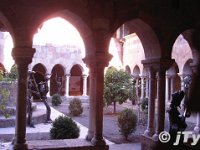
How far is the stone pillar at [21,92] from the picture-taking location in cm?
516

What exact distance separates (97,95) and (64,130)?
2778mm

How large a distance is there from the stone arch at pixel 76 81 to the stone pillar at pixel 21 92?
927 inches

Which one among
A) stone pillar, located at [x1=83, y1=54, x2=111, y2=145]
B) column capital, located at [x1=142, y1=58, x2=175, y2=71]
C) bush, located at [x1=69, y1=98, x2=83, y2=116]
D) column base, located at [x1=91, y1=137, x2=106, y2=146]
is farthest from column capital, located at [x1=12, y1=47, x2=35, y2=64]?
bush, located at [x1=69, y1=98, x2=83, y2=116]

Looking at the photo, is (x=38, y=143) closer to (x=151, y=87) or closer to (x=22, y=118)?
(x=22, y=118)

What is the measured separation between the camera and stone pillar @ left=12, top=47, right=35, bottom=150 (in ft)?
16.9

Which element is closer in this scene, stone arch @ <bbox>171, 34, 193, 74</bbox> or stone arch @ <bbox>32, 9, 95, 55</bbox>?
stone arch @ <bbox>32, 9, 95, 55</bbox>

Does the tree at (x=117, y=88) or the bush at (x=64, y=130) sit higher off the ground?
the tree at (x=117, y=88)

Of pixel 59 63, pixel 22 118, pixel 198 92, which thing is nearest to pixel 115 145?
pixel 22 118

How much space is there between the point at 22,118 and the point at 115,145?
457 cm

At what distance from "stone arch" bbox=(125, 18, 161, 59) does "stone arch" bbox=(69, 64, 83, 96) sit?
22047mm

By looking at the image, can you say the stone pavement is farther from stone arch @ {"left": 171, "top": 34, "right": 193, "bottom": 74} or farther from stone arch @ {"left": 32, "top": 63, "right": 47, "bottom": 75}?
stone arch @ {"left": 32, "top": 63, "right": 47, "bottom": 75}

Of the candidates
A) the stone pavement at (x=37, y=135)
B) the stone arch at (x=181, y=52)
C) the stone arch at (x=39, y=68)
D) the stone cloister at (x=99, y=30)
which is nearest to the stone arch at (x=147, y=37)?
the stone cloister at (x=99, y=30)

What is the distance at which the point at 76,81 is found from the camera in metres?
30.0

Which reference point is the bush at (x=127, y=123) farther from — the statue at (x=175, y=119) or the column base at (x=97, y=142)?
the column base at (x=97, y=142)
